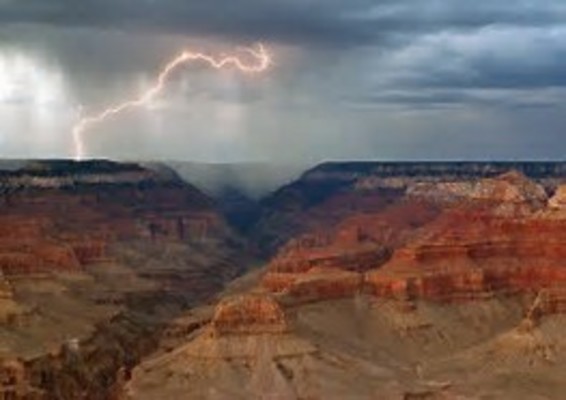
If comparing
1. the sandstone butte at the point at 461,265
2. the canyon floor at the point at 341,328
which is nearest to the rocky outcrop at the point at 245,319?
the canyon floor at the point at 341,328

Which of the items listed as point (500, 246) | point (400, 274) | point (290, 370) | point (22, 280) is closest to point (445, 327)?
point (400, 274)

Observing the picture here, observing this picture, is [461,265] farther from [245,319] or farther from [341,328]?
[245,319]

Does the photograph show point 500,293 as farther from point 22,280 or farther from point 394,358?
point 22,280

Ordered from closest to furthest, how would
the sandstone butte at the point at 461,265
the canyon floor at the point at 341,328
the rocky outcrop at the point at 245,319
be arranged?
the canyon floor at the point at 341,328 < the rocky outcrop at the point at 245,319 < the sandstone butte at the point at 461,265

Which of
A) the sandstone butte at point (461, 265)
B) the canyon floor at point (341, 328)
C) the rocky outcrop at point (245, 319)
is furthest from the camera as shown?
the sandstone butte at point (461, 265)

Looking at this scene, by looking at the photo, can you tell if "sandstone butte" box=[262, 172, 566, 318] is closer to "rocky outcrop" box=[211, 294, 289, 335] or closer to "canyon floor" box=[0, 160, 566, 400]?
"canyon floor" box=[0, 160, 566, 400]

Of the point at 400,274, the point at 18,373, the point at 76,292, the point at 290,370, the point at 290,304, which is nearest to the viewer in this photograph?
the point at 290,370

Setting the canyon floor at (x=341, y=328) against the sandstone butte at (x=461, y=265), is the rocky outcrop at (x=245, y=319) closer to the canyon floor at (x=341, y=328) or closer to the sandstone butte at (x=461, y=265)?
the canyon floor at (x=341, y=328)

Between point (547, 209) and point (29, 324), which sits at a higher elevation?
point (547, 209)

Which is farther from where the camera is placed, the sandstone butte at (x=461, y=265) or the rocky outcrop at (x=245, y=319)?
the sandstone butte at (x=461, y=265)

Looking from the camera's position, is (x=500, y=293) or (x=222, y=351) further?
(x=500, y=293)

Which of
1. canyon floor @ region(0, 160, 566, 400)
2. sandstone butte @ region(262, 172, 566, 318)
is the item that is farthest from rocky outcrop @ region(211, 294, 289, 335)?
sandstone butte @ region(262, 172, 566, 318)
